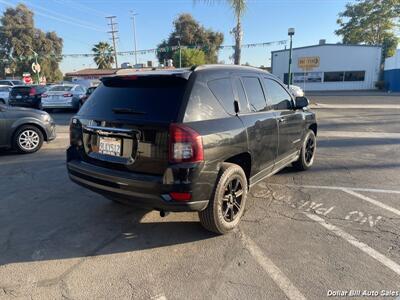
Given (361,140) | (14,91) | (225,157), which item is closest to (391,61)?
(361,140)

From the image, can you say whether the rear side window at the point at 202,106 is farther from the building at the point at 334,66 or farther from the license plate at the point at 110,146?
the building at the point at 334,66

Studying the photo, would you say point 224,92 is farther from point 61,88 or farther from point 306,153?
point 61,88

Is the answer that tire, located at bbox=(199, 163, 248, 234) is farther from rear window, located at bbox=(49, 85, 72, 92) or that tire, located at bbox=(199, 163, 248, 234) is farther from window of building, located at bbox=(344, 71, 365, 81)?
window of building, located at bbox=(344, 71, 365, 81)

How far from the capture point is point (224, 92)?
11.5 ft

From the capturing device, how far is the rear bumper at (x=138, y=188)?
116 inches

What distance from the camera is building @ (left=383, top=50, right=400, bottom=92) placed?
1460 inches

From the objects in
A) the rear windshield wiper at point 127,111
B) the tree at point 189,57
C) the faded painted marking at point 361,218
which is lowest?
Result: the faded painted marking at point 361,218

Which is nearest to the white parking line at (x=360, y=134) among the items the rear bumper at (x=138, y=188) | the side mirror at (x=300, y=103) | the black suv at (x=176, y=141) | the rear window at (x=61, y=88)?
the side mirror at (x=300, y=103)

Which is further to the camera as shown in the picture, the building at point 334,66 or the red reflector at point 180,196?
the building at point 334,66

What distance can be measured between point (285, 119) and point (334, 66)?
130ft

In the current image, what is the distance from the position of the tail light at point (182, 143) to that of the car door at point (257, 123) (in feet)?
2.99

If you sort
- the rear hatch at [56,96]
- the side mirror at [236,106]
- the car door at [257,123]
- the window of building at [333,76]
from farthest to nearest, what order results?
the window of building at [333,76] → the rear hatch at [56,96] → the car door at [257,123] → the side mirror at [236,106]

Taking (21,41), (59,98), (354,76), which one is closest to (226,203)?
(59,98)

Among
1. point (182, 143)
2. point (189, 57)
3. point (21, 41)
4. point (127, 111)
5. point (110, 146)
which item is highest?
point (21, 41)
